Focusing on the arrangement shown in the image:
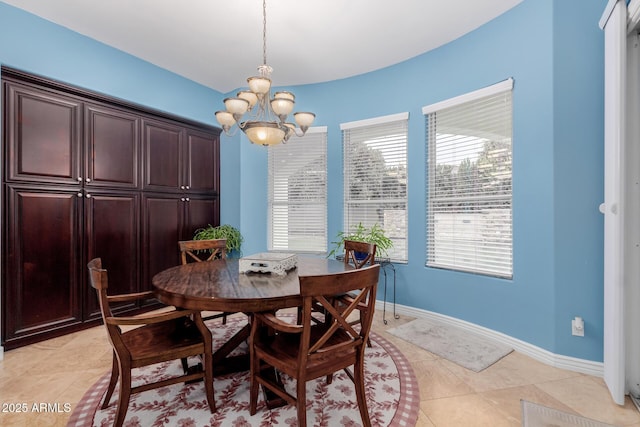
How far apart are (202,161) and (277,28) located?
1.98m

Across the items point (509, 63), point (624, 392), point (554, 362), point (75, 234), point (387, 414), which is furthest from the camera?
point (75, 234)

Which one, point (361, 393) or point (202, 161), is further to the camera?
point (202, 161)

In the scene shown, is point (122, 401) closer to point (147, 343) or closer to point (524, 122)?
point (147, 343)

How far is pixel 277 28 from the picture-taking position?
2900mm

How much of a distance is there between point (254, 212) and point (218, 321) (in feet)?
5.28

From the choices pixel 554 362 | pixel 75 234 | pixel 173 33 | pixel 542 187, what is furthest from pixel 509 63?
pixel 75 234

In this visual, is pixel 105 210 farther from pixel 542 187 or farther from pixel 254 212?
pixel 542 187

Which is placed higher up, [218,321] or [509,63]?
[509,63]

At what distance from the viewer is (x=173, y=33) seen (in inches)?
117

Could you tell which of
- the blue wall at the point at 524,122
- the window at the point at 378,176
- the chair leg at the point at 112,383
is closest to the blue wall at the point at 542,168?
the blue wall at the point at 524,122

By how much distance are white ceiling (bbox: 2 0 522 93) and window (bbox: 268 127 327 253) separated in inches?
37.7

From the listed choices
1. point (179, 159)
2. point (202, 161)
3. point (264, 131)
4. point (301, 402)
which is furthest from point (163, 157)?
point (301, 402)

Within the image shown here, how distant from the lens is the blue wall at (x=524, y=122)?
2.20 meters

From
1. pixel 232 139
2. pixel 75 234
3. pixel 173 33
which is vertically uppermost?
pixel 173 33
